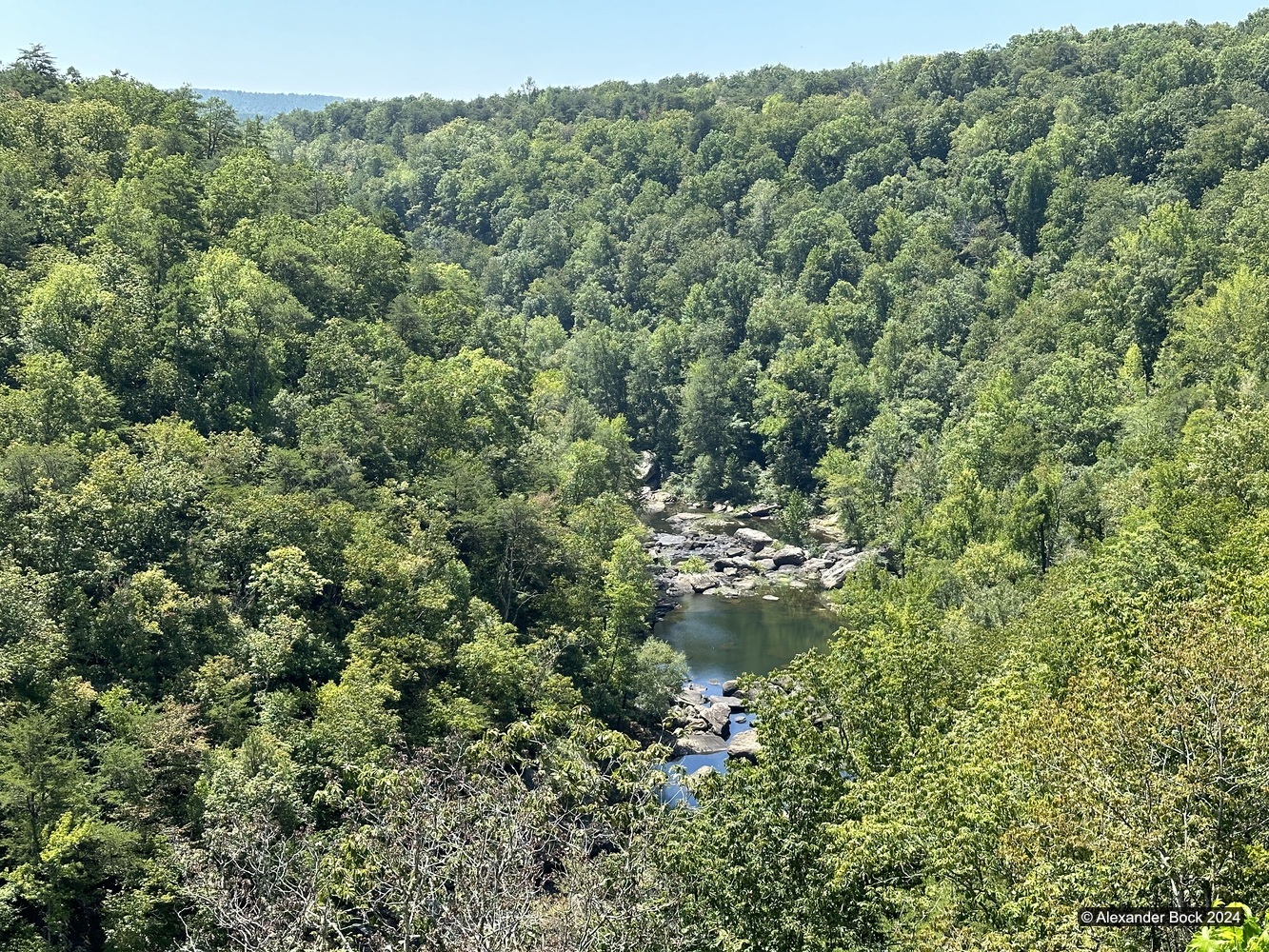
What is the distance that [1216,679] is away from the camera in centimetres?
2006

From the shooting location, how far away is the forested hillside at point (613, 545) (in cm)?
2284

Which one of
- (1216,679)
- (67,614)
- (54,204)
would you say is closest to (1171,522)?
(1216,679)

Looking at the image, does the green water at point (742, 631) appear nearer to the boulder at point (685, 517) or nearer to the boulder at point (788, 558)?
the boulder at point (788, 558)

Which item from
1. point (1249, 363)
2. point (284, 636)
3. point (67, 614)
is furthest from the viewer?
point (1249, 363)

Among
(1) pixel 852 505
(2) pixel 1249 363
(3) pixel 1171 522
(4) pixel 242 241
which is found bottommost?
(1) pixel 852 505

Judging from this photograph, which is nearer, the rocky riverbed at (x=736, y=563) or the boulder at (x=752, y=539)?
the rocky riverbed at (x=736, y=563)

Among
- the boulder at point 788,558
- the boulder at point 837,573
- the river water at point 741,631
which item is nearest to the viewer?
the river water at point 741,631

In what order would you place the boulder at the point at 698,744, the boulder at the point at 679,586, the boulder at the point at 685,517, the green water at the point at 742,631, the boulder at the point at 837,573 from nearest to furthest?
1. the boulder at the point at 698,744
2. the green water at the point at 742,631
3. the boulder at the point at 837,573
4. the boulder at the point at 679,586
5. the boulder at the point at 685,517

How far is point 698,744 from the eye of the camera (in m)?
54.1

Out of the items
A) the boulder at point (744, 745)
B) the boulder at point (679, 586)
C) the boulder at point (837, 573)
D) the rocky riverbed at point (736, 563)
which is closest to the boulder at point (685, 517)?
the rocky riverbed at point (736, 563)

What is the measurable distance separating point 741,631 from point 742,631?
6cm

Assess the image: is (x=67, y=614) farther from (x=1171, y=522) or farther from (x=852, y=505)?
(x=852, y=505)

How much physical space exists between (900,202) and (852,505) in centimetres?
6021

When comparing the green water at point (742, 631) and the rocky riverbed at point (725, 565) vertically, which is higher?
the rocky riverbed at point (725, 565)
